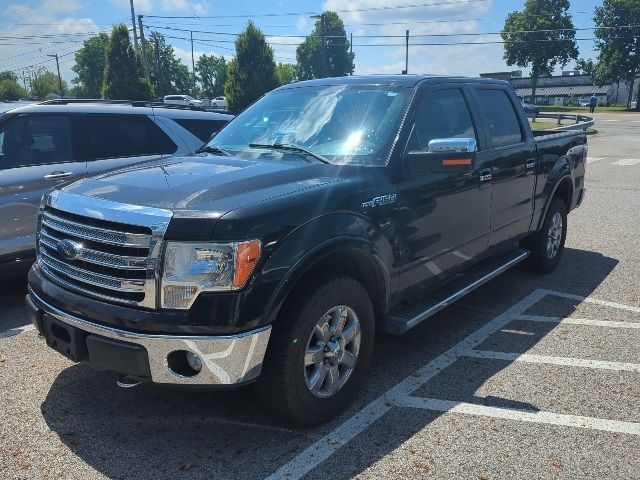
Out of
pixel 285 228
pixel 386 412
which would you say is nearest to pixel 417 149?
pixel 285 228

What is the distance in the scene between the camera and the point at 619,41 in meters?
68.4

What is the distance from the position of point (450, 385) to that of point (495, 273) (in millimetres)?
1433

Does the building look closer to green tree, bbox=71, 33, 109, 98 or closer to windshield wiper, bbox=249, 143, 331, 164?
green tree, bbox=71, 33, 109, 98

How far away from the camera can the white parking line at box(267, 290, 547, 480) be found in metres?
2.90

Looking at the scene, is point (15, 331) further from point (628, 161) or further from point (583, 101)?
point (583, 101)

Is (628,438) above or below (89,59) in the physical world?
below

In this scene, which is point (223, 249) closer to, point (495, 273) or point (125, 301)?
point (125, 301)

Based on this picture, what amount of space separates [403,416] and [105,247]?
Answer: 1928 millimetres

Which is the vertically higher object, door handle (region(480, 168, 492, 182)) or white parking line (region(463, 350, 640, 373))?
door handle (region(480, 168, 492, 182))

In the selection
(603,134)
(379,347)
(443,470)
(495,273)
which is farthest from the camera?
(603,134)

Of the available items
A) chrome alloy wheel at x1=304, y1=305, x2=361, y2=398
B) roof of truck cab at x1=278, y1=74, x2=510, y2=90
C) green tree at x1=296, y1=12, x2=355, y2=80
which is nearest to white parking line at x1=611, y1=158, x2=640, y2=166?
roof of truck cab at x1=278, y1=74, x2=510, y2=90

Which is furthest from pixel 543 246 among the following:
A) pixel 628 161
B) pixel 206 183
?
pixel 628 161

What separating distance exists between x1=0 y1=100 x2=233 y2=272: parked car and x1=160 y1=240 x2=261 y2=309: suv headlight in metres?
3.13

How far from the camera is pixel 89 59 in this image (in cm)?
10506
